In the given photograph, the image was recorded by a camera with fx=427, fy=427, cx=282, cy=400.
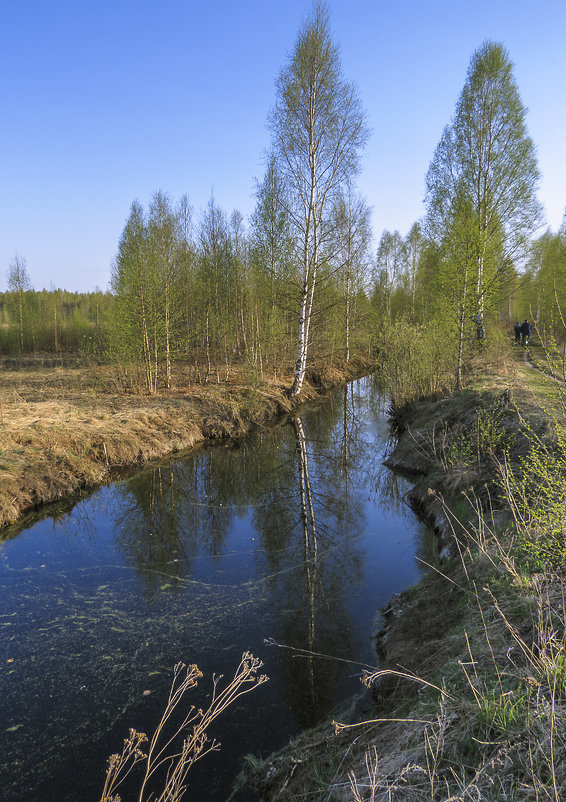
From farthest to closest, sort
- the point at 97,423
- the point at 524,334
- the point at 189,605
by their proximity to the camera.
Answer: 1. the point at 524,334
2. the point at 97,423
3. the point at 189,605

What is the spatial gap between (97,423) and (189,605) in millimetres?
7081

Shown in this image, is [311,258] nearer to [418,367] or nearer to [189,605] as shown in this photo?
[418,367]

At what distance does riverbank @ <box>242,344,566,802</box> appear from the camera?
82.0 inches

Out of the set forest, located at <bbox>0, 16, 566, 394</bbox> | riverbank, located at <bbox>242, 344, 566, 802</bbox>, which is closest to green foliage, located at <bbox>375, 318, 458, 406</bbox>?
forest, located at <bbox>0, 16, 566, 394</bbox>

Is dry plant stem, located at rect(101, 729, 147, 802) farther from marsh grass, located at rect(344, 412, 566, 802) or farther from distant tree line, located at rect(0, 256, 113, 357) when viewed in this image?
distant tree line, located at rect(0, 256, 113, 357)

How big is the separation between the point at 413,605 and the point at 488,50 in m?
22.8

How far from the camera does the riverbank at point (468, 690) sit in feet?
6.84

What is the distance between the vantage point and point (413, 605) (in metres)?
4.82

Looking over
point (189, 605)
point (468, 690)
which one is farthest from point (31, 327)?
point (468, 690)

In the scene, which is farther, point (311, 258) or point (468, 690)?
point (311, 258)

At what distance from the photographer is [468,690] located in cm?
278

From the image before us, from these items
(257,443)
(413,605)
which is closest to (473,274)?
(257,443)

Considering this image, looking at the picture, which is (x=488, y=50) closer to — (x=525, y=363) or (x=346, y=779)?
(x=525, y=363)

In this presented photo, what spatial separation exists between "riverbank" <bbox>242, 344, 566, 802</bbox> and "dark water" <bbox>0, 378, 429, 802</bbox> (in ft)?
1.47
